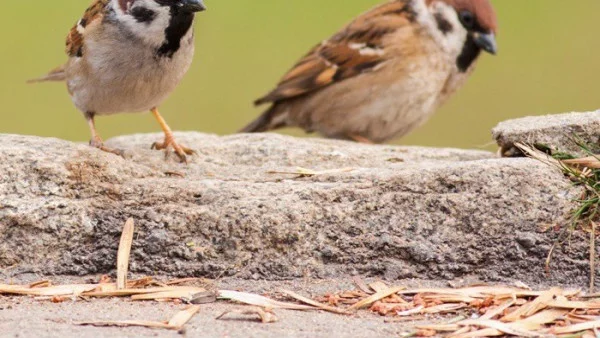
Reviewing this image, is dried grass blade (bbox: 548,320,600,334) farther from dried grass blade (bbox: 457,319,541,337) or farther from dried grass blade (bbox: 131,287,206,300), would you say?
dried grass blade (bbox: 131,287,206,300)

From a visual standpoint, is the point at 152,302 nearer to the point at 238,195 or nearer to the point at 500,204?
the point at 238,195

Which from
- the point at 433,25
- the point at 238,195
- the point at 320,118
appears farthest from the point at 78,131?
the point at 238,195

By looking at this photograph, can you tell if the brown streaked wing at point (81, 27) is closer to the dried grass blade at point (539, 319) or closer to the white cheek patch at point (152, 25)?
the white cheek patch at point (152, 25)

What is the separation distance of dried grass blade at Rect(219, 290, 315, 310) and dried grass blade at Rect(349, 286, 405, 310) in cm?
13

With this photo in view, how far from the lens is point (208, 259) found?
343cm

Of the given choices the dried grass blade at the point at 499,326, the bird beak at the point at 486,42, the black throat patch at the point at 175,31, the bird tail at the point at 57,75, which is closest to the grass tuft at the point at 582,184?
the dried grass blade at the point at 499,326

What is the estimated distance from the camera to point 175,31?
456 cm

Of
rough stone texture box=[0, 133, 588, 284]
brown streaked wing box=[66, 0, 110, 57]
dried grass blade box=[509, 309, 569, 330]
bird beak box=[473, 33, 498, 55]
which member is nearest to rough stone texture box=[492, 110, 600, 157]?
rough stone texture box=[0, 133, 588, 284]

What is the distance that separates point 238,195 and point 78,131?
6.56 meters

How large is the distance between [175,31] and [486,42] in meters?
2.54

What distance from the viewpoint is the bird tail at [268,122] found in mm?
7129

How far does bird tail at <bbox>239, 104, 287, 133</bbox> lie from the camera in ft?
23.4

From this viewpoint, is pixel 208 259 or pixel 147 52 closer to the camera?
pixel 208 259

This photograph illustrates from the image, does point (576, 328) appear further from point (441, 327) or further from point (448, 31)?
point (448, 31)
